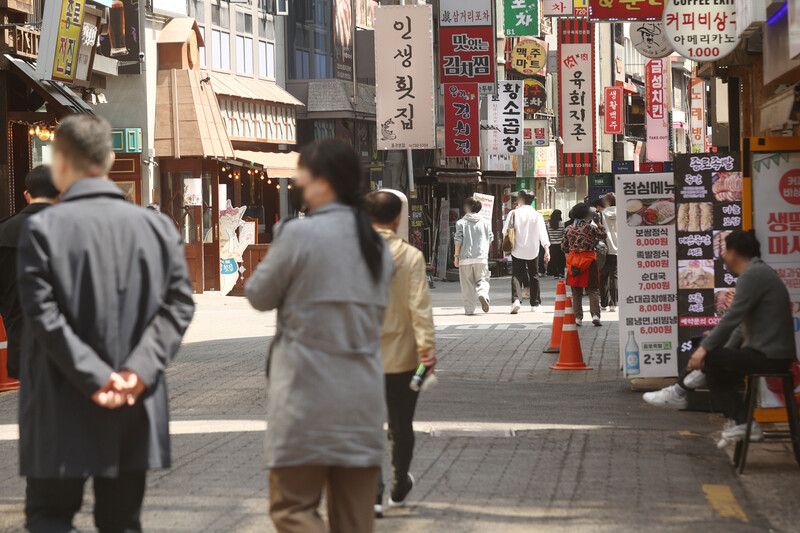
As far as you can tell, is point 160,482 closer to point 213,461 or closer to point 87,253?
point 213,461

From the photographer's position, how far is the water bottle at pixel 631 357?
1102 cm

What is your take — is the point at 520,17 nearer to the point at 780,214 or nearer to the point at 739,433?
the point at 780,214

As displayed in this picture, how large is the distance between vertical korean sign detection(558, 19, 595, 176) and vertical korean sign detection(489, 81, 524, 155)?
134 centimetres

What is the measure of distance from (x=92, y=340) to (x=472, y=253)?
56.0 feet

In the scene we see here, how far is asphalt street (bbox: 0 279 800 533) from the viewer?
670 centimetres

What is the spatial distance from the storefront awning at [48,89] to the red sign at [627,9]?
872 centimetres

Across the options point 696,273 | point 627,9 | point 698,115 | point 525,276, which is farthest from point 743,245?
point 698,115

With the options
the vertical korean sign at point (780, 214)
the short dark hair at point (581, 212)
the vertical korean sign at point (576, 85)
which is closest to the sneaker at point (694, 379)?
the vertical korean sign at point (780, 214)

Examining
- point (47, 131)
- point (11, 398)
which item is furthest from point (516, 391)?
point (47, 131)

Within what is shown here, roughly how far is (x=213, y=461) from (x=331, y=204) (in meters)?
4.18

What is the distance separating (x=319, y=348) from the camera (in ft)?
14.4

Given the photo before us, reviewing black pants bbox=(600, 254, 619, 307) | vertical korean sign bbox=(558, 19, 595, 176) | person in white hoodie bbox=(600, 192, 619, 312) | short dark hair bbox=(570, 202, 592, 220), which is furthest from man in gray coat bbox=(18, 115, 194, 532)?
vertical korean sign bbox=(558, 19, 595, 176)

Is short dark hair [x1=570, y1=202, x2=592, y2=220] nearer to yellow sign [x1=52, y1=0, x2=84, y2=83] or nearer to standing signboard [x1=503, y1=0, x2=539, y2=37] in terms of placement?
yellow sign [x1=52, y1=0, x2=84, y2=83]

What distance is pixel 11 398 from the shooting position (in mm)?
12062
